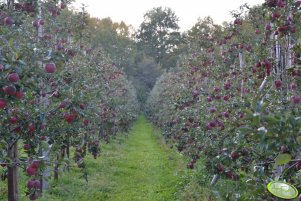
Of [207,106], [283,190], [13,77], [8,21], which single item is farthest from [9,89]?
[207,106]

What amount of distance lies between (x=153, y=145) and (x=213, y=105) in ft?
35.2

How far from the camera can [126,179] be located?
9.62 m

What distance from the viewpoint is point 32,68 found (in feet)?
10.0

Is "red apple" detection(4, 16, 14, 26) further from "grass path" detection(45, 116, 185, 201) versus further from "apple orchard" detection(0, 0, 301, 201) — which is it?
"grass path" detection(45, 116, 185, 201)

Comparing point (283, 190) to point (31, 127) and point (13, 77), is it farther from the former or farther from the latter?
point (31, 127)

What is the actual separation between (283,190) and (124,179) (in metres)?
8.08

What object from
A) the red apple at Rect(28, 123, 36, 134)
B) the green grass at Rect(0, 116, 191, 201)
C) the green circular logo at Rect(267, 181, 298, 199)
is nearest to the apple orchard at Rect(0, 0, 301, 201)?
the red apple at Rect(28, 123, 36, 134)

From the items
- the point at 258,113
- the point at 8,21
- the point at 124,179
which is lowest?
the point at 124,179

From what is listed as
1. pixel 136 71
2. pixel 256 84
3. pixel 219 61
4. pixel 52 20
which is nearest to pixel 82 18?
pixel 52 20

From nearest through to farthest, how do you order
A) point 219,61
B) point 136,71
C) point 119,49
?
point 219,61, point 119,49, point 136,71

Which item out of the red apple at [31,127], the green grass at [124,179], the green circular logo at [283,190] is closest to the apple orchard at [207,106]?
the red apple at [31,127]

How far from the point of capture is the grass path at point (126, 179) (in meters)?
7.86

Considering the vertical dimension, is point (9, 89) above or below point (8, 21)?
below

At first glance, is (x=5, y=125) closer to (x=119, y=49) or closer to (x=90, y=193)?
(x=90, y=193)
